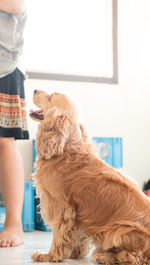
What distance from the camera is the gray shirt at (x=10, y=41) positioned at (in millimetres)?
2107

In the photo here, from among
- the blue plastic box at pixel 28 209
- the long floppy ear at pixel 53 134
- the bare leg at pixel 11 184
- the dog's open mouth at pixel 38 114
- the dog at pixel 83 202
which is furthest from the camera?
the blue plastic box at pixel 28 209

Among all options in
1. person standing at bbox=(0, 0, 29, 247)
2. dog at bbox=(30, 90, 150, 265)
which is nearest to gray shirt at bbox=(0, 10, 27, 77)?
person standing at bbox=(0, 0, 29, 247)

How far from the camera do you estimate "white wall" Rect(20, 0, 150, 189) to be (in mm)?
3504

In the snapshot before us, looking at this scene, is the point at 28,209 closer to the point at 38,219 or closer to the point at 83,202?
the point at 38,219

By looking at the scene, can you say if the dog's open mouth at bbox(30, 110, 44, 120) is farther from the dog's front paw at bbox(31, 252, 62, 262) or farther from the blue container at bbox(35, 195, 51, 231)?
the blue container at bbox(35, 195, 51, 231)

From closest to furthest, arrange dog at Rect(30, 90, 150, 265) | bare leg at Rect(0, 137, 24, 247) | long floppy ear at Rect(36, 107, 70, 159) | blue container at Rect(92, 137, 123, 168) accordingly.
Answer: dog at Rect(30, 90, 150, 265) → long floppy ear at Rect(36, 107, 70, 159) → bare leg at Rect(0, 137, 24, 247) → blue container at Rect(92, 137, 123, 168)

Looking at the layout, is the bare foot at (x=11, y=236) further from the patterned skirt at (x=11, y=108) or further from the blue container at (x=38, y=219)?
the blue container at (x=38, y=219)

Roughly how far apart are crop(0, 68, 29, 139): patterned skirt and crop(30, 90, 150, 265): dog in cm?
46

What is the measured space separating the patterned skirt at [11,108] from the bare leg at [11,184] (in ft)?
0.24

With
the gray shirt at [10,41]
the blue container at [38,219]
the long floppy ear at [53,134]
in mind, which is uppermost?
the gray shirt at [10,41]

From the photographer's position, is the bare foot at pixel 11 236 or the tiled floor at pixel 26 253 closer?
the tiled floor at pixel 26 253

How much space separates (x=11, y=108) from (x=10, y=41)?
377 millimetres

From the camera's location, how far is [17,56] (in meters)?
2.19

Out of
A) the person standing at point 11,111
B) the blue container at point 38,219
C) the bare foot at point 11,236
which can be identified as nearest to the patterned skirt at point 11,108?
the person standing at point 11,111
